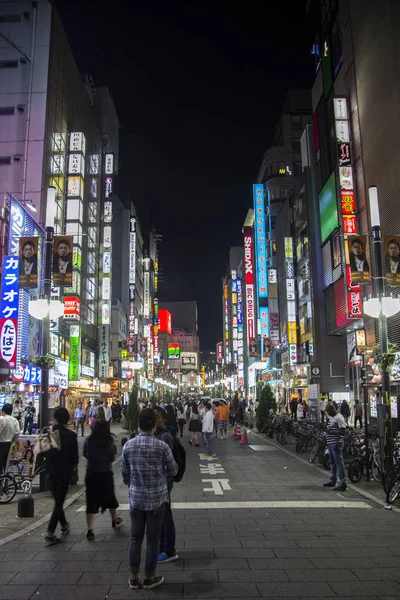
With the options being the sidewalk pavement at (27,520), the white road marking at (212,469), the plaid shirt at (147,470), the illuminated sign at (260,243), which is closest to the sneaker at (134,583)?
the plaid shirt at (147,470)

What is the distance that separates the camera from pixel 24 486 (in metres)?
10.6

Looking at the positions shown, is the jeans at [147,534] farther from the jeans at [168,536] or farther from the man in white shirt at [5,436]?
the man in white shirt at [5,436]

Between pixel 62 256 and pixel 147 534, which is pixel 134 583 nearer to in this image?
pixel 147 534

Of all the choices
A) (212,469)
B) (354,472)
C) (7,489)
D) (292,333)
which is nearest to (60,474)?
(7,489)

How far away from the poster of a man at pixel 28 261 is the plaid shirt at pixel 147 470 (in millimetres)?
11758

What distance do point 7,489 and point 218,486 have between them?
190 inches

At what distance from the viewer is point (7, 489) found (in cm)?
1060

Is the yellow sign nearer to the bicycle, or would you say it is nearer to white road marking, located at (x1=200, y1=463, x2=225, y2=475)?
white road marking, located at (x1=200, y1=463, x2=225, y2=475)

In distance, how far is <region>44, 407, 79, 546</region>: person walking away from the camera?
741cm

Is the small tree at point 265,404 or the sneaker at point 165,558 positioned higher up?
the small tree at point 265,404

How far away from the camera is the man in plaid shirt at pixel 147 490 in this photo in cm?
547

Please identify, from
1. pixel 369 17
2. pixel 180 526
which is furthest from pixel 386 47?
pixel 180 526

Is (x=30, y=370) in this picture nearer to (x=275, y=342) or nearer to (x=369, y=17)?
(x=369, y=17)

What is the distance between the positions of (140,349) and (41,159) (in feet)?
129
